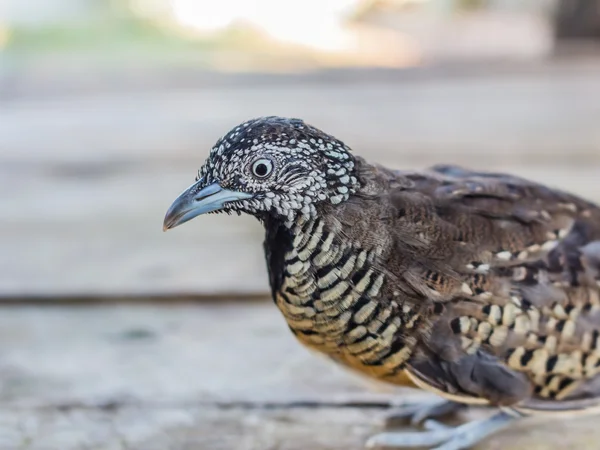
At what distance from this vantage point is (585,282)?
1.43m

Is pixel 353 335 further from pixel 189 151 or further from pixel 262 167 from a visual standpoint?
pixel 189 151

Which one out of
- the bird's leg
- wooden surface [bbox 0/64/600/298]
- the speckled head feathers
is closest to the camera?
the speckled head feathers

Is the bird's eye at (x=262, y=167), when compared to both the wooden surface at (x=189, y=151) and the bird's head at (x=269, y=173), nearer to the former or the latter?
the bird's head at (x=269, y=173)

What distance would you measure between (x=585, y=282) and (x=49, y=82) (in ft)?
12.7

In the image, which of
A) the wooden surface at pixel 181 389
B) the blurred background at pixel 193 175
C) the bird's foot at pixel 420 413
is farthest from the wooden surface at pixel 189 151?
the bird's foot at pixel 420 413

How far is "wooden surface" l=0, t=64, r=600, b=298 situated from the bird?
0.83 m

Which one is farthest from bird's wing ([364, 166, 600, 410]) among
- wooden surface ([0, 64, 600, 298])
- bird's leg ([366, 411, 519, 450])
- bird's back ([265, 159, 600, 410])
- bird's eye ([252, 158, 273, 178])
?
wooden surface ([0, 64, 600, 298])

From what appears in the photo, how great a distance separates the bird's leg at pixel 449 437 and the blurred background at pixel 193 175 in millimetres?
49

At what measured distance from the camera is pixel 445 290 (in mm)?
1342

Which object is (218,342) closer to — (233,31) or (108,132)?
(108,132)

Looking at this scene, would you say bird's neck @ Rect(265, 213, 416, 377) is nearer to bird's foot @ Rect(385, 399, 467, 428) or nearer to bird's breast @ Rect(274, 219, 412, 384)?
bird's breast @ Rect(274, 219, 412, 384)

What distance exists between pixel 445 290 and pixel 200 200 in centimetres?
47

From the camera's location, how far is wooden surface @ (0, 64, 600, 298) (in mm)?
2309

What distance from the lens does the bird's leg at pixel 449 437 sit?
1513 mm
